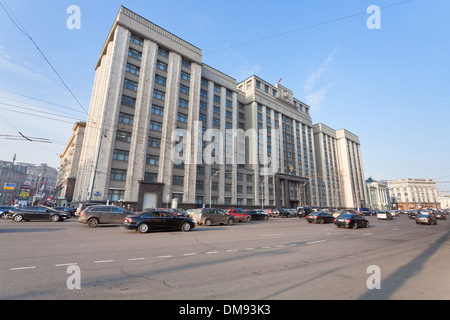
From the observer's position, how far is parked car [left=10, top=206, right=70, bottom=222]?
62.4 ft

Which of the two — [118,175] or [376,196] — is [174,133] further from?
[376,196]

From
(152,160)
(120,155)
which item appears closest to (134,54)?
(120,155)

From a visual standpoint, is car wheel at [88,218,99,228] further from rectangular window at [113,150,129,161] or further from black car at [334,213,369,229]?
black car at [334,213,369,229]

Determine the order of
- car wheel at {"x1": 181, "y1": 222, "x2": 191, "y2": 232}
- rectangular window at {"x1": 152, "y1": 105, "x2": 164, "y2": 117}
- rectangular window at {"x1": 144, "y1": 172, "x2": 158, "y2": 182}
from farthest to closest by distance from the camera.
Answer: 1. rectangular window at {"x1": 152, "y1": 105, "x2": 164, "y2": 117}
2. rectangular window at {"x1": 144, "y1": 172, "x2": 158, "y2": 182}
3. car wheel at {"x1": 181, "y1": 222, "x2": 191, "y2": 232}

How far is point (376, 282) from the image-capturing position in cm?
516

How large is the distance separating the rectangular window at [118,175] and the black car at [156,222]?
2320cm

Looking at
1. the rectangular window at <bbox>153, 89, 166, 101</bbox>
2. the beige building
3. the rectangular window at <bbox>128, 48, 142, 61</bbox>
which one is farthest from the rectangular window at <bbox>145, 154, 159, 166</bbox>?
the beige building

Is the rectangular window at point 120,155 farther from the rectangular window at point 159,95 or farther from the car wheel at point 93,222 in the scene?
the car wheel at point 93,222

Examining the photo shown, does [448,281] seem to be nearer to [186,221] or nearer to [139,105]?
[186,221]

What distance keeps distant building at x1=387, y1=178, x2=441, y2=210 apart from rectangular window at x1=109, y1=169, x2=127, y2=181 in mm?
154494

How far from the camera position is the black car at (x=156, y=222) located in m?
13.5
